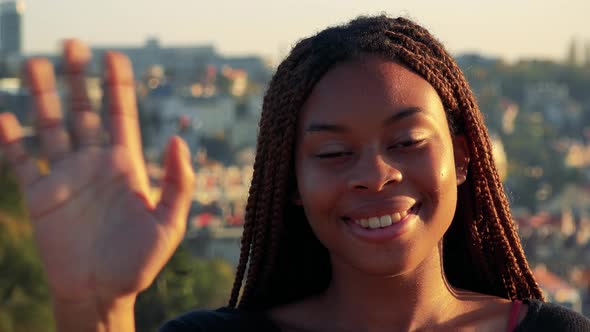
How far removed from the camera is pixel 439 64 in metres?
2.06

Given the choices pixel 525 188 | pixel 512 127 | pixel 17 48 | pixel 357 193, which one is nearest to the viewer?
pixel 357 193

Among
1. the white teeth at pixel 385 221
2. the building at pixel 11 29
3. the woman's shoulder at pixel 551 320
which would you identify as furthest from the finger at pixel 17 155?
the building at pixel 11 29

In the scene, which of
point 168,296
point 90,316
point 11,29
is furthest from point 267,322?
point 11,29

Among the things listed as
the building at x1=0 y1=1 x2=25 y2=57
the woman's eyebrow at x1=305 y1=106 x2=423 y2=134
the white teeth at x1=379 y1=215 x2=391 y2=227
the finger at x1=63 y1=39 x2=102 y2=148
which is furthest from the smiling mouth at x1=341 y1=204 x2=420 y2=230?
the building at x1=0 y1=1 x2=25 y2=57

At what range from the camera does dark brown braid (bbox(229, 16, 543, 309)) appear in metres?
2.03

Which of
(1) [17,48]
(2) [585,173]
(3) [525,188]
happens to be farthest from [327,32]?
(1) [17,48]

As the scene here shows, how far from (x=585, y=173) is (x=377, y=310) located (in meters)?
69.7

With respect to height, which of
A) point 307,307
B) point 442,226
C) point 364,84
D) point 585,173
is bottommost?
point 585,173

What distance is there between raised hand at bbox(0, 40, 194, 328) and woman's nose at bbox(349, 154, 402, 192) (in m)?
0.38

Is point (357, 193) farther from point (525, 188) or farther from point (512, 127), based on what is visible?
point (512, 127)

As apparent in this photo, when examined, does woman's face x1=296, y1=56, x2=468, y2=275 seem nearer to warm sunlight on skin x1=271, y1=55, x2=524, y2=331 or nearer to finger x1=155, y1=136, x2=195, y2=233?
warm sunlight on skin x1=271, y1=55, x2=524, y2=331

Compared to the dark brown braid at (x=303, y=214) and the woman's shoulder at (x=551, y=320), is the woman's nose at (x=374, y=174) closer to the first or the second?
the dark brown braid at (x=303, y=214)

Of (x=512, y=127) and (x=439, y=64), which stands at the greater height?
(x=439, y=64)

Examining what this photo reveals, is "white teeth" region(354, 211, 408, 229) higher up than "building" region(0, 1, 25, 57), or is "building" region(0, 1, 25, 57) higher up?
"white teeth" region(354, 211, 408, 229)
